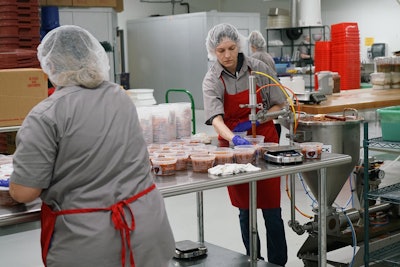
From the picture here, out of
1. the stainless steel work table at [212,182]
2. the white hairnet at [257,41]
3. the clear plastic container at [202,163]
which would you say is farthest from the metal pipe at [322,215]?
the white hairnet at [257,41]

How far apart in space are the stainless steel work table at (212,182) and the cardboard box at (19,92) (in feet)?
6.15

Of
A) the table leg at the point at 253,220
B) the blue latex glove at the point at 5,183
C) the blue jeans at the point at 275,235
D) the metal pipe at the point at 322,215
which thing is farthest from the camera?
the blue jeans at the point at 275,235

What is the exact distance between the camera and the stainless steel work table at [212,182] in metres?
2.12

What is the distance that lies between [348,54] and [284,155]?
14.1 feet

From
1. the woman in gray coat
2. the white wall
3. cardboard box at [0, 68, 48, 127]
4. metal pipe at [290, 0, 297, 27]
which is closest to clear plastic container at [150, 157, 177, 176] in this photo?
the woman in gray coat

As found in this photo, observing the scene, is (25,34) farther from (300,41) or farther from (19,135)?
(300,41)

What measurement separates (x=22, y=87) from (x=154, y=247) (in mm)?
2375

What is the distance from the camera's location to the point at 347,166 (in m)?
3.65

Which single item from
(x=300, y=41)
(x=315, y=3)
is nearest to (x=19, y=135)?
(x=315, y=3)

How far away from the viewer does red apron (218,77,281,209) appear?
3.50m

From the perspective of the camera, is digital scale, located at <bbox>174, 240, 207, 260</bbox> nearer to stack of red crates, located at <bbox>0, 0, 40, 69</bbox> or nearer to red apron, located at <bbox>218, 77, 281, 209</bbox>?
red apron, located at <bbox>218, 77, 281, 209</bbox>

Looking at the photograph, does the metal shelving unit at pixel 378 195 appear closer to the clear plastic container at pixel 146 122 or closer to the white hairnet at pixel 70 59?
the clear plastic container at pixel 146 122

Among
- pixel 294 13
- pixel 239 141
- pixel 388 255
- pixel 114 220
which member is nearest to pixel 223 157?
pixel 239 141

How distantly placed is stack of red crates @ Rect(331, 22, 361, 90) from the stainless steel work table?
151 inches
